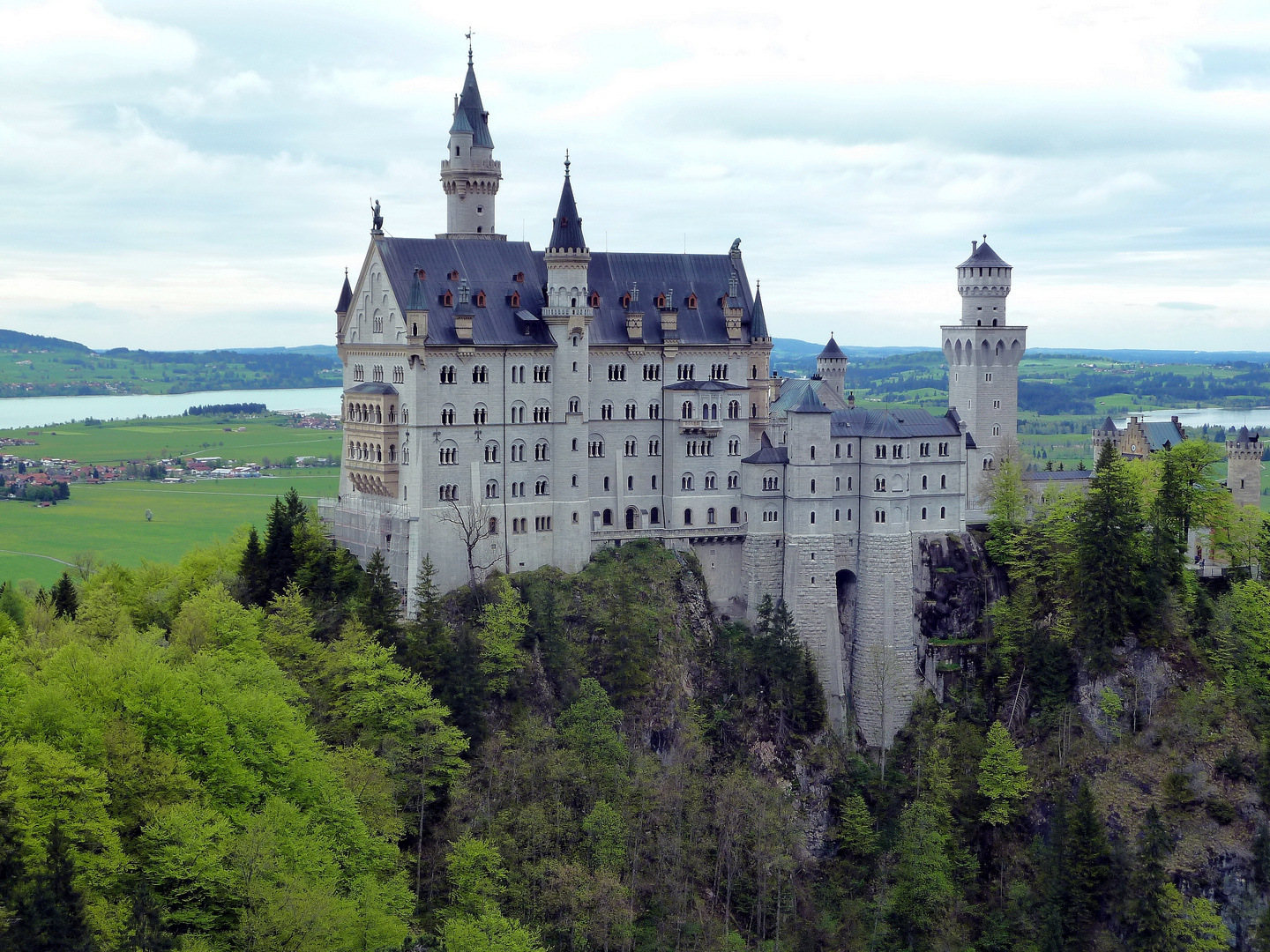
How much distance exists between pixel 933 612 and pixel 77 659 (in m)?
63.1

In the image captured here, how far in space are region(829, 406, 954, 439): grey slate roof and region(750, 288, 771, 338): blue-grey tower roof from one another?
861 centimetres

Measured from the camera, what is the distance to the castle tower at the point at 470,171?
364 feet

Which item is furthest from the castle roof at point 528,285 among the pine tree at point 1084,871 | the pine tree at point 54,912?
the pine tree at point 54,912

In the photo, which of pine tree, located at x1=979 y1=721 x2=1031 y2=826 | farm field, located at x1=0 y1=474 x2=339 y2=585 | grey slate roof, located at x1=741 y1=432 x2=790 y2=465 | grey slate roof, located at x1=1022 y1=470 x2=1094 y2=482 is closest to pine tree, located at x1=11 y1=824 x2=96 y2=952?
grey slate roof, located at x1=741 y1=432 x2=790 y2=465

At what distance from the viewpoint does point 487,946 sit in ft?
245

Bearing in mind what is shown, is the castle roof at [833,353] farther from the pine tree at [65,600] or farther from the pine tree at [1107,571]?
the pine tree at [65,600]

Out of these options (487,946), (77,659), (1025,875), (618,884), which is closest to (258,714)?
(77,659)

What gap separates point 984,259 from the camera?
11988 centimetres

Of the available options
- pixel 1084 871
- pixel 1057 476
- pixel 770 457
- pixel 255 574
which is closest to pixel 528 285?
pixel 770 457

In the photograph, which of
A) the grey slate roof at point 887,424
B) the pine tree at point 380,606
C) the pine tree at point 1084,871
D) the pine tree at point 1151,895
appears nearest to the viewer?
the pine tree at point 1151,895

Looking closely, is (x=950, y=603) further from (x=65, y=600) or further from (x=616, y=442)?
(x=65, y=600)

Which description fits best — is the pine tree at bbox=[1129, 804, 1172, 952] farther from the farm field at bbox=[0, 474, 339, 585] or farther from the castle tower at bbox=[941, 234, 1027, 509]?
the farm field at bbox=[0, 474, 339, 585]

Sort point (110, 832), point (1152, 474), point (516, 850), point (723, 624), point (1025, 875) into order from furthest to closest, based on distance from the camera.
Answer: point (1152, 474) < point (723, 624) < point (1025, 875) < point (516, 850) < point (110, 832)

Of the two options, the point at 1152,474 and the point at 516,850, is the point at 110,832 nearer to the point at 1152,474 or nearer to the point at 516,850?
the point at 516,850
